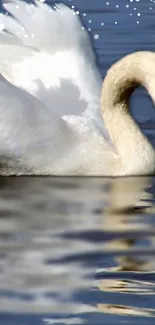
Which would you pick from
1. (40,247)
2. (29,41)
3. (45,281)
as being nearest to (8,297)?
(45,281)

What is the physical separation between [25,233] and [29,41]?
320 cm

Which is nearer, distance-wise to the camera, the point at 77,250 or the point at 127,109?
the point at 77,250

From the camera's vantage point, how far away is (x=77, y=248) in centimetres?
862

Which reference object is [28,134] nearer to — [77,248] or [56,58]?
[56,58]

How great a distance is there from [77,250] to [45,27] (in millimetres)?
3551

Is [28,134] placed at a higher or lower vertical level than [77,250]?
higher

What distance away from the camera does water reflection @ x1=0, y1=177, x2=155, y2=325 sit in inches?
296

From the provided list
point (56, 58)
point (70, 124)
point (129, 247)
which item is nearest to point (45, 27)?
point (56, 58)

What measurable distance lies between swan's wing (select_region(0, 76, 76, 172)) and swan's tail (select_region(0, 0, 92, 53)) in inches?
35.8

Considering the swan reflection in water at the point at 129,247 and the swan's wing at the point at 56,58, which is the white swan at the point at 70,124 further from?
the swan reflection in water at the point at 129,247

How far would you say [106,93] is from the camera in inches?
435

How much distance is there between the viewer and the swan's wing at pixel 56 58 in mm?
11641

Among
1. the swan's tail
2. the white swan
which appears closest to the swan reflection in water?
the white swan

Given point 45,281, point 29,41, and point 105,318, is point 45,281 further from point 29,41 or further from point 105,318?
point 29,41
